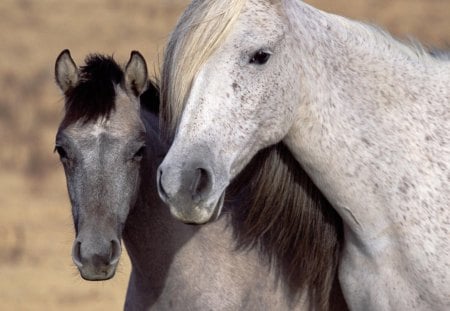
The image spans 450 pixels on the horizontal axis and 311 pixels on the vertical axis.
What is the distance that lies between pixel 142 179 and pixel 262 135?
3.29ft

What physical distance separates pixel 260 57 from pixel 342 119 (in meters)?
0.49

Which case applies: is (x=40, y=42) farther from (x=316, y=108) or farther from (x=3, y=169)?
(x=316, y=108)

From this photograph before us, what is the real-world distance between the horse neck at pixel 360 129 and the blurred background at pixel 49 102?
68 centimetres

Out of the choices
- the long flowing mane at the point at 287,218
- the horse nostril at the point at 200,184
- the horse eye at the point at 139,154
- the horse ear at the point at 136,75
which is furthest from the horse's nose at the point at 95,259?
the horse ear at the point at 136,75

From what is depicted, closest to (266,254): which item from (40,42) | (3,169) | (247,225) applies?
(247,225)

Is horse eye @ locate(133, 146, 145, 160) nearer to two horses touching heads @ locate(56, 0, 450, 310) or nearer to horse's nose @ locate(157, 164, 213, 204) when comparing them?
two horses touching heads @ locate(56, 0, 450, 310)

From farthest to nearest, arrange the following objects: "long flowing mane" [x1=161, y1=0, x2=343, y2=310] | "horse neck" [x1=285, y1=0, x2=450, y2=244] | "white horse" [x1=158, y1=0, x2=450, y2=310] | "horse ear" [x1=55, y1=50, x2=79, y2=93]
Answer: "horse ear" [x1=55, y1=50, x2=79, y2=93], "long flowing mane" [x1=161, y1=0, x2=343, y2=310], "horse neck" [x1=285, y1=0, x2=450, y2=244], "white horse" [x1=158, y1=0, x2=450, y2=310]

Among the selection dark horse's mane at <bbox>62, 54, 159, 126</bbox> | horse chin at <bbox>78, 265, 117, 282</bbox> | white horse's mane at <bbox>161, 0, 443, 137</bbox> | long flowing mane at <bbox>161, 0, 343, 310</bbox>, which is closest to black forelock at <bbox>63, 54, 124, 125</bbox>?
dark horse's mane at <bbox>62, 54, 159, 126</bbox>

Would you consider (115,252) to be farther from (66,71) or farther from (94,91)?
(66,71)

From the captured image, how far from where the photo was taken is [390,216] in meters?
4.93

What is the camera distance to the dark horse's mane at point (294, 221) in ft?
17.1

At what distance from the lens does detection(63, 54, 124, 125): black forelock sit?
17.6 ft

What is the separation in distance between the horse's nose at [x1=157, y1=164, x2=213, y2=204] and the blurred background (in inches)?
56.9

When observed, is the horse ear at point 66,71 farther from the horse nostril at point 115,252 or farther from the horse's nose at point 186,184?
the horse's nose at point 186,184
